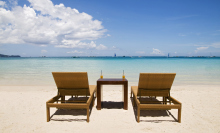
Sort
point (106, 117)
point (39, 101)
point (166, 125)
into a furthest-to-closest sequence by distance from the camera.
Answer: point (39, 101) < point (106, 117) < point (166, 125)

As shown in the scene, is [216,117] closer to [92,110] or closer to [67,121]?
[92,110]

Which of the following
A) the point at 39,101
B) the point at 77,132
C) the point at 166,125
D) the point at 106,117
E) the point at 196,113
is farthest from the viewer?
the point at 39,101

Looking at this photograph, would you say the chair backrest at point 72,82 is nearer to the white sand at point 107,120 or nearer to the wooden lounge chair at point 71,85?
the wooden lounge chair at point 71,85

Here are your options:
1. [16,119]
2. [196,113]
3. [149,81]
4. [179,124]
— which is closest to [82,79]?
[149,81]

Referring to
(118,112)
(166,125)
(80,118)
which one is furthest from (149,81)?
(80,118)

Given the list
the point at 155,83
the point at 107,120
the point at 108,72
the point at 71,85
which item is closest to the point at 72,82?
the point at 71,85

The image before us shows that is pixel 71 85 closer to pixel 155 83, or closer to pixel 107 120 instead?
pixel 107 120

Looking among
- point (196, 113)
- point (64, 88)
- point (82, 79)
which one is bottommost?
point (196, 113)

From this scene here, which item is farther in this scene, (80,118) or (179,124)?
(80,118)

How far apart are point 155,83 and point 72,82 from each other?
2124 mm

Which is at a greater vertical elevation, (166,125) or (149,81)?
(149,81)

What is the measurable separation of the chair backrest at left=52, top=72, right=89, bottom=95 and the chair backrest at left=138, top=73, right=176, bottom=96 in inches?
56.4

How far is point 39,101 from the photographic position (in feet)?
16.7

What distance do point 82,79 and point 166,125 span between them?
227 cm
